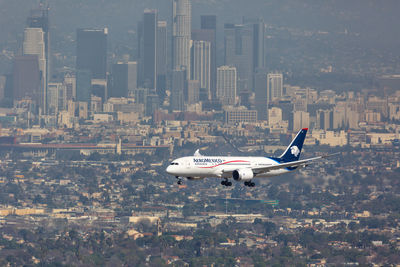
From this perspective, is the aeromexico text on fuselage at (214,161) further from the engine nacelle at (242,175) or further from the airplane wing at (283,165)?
the airplane wing at (283,165)

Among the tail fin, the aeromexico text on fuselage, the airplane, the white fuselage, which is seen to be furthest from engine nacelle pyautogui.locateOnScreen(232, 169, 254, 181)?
the tail fin

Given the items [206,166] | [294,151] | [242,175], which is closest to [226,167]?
[242,175]

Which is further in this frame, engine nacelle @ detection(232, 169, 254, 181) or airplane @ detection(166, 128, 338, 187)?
engine nacelle @ detection(232, 169, 254, 181)

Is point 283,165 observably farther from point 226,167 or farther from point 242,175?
point 226,167

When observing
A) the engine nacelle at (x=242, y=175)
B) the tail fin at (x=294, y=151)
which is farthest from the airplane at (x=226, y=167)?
the tail fin at (x=294, y=151)

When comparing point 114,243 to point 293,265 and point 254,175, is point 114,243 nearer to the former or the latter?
point 293,265

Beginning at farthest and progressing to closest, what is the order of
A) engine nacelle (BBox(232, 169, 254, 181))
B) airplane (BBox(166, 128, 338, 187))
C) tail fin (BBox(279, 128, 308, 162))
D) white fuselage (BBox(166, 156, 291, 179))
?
tail fin (BBox(279, 128, 308, 162)), engine nacelle (BBox(232, 169, 254, 181)), airplane (BBox(166, 128, 338, 187)), white fuselage (BBox(166, 156, 291, 179))

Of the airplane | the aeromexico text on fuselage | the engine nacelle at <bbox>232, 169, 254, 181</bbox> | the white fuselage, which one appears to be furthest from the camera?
the engine nacelle at <bbox>232, 169, 254, 181</bbox>

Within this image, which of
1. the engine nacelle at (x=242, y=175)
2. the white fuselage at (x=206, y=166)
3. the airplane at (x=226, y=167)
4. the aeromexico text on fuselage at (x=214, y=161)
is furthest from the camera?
the engine nacelle at (x=242, y=175)

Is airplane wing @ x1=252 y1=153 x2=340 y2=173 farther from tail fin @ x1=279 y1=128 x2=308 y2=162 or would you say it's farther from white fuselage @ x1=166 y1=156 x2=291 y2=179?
tail fin @ x1=279 y1=128 x2=308 y2=162

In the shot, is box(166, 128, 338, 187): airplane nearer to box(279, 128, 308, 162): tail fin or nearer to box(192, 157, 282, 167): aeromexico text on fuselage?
box(192, 157, 282, 167): aeromexico text on fuselage

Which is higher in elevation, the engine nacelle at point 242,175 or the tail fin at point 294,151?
the tail fin at point 294,151

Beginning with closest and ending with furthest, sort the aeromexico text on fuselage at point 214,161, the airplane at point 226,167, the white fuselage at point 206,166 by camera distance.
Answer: the white fuselage at point 206,166, the airplane at point 226,167, the aeromexico text on fuselage at point 214,161

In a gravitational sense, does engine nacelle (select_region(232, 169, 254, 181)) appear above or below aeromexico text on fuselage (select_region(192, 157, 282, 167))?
below
